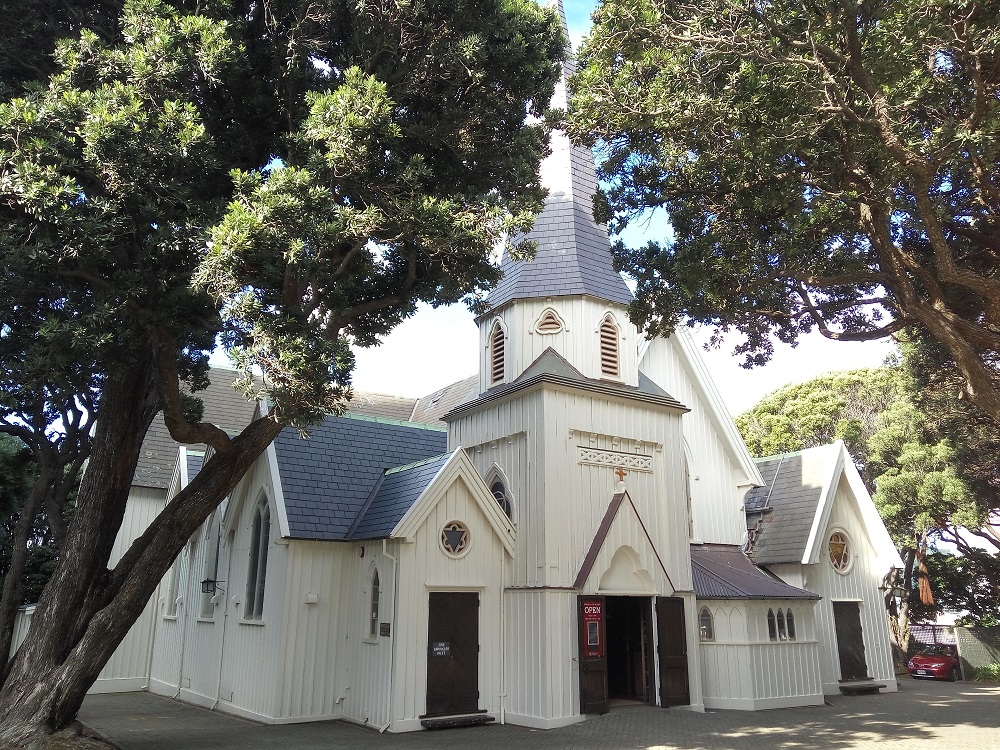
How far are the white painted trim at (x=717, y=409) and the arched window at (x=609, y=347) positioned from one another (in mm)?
4646

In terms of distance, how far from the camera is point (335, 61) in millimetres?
12461

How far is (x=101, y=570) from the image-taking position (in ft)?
42.4

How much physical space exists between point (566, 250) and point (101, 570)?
12.5 m

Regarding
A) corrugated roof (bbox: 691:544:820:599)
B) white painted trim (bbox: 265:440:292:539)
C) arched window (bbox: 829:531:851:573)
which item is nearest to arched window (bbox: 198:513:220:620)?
white painted trim (bbox: 265:440:292:539)

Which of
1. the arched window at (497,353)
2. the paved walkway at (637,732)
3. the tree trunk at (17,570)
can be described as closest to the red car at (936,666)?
the paved walkway at (637,732)

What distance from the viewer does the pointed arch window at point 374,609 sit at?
15.8 m

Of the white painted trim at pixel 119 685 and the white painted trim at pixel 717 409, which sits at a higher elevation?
the white painted trim at pixel 717 409

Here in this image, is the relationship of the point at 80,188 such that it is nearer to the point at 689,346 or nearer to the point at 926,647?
the point at 689,346

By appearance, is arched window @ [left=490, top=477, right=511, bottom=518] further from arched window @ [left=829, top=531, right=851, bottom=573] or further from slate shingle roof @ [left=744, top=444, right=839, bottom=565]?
arched window @ [left=829, top=531, right=851, bottom=573]

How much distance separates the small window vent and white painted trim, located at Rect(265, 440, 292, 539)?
22.5 feet

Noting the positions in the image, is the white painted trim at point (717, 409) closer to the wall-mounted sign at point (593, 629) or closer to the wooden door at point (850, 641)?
the wooden door at point (850, 641)

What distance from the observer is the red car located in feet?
90.2

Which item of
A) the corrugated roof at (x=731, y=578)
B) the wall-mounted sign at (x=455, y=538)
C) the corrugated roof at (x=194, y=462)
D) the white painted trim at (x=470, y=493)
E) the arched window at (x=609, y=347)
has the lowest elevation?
the corrugated roof at (x=731, y=578)

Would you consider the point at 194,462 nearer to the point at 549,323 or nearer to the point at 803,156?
the point at 549,323
